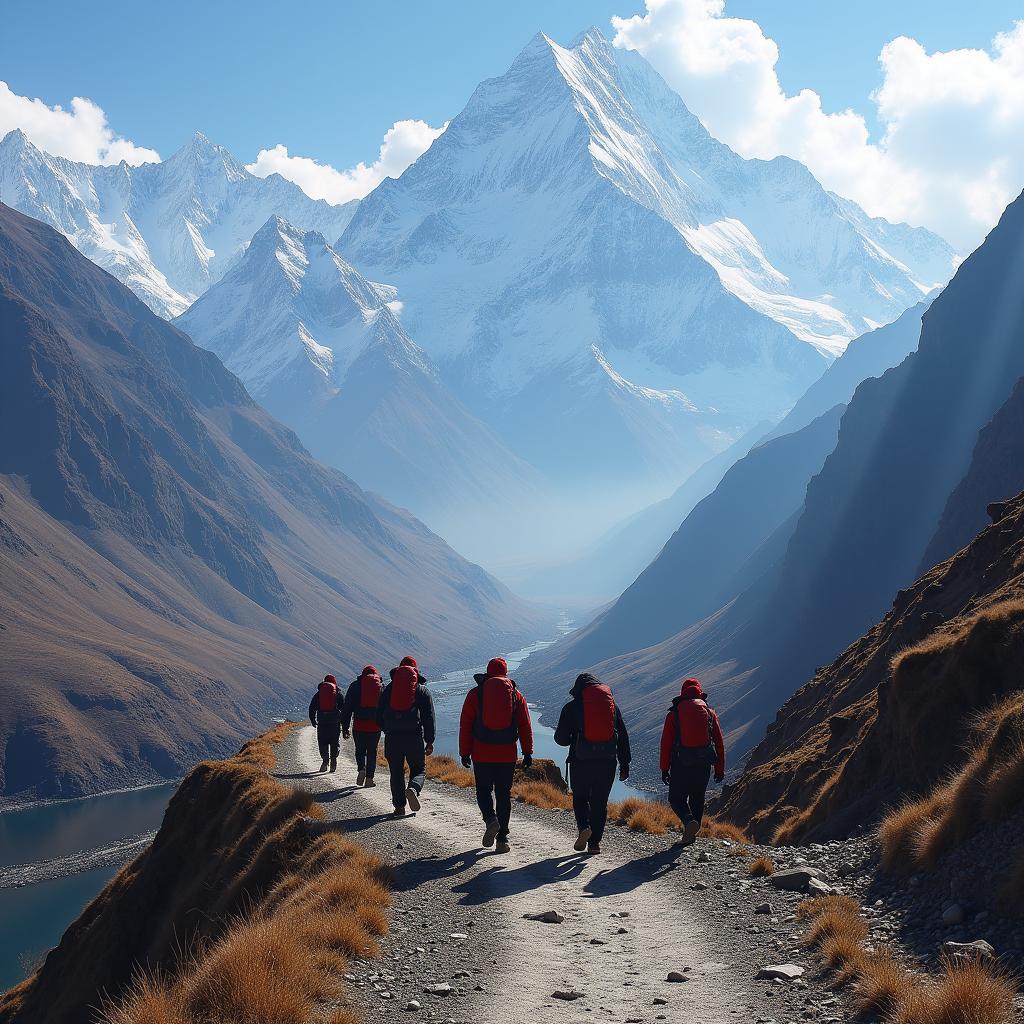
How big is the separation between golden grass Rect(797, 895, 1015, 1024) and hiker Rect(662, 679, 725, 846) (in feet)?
19.2

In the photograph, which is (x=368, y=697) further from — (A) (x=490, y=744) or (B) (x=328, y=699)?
(A) (x=490, y=744)

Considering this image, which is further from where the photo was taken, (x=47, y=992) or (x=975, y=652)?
(x=47, y=992)

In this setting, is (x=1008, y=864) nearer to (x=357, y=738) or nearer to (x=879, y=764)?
(x=879, y=764)

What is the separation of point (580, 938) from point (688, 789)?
20.7 feet

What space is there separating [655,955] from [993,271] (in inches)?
7910

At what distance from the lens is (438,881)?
57.5 ft

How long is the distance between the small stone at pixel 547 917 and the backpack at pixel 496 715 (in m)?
4.50

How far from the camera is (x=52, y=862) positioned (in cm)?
15150

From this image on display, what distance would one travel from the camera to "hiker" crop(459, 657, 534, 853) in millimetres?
19297

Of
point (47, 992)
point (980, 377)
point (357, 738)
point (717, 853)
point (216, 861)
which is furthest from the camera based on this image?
point (980, 377)

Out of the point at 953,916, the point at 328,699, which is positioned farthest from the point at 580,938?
the point at 328,699

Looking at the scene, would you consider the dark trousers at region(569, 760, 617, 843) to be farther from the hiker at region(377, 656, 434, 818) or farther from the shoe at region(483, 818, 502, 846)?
the hiker at region(377, 656, 434, 818)

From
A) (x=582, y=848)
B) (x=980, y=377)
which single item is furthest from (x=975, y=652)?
(x=980, y=377)

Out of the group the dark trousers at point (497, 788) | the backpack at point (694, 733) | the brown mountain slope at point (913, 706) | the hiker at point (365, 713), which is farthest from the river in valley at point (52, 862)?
the backpack at point (694, 733)
